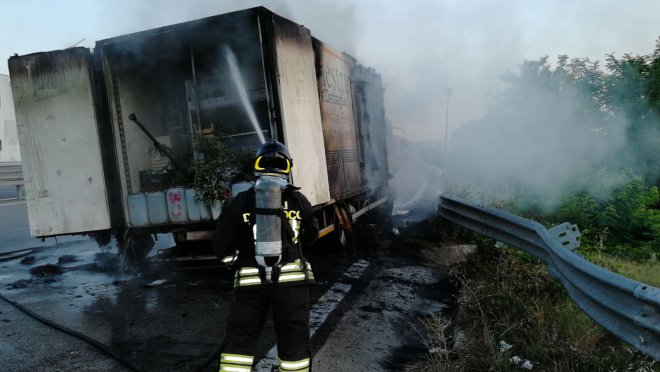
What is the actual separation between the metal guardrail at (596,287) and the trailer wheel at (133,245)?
4494 millimetres

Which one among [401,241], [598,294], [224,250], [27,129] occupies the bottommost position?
[401,241]

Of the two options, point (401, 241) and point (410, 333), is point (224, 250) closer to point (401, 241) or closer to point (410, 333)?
point (410, 333)

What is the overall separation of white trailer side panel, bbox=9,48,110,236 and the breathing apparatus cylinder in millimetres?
3801

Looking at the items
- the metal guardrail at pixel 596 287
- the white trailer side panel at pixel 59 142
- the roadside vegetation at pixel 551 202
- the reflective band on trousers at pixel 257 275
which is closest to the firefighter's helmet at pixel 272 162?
the reflective band on trousers at pixel 257 275

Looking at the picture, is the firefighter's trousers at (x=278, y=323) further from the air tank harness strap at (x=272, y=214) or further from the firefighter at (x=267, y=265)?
the air tank harness strap at (x=272, y=214)

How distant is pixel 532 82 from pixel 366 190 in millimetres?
4313

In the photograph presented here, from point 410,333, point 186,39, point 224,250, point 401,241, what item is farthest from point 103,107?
point 401,241

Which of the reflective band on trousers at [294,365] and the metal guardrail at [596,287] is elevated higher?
the metal guardrail at [596,287]

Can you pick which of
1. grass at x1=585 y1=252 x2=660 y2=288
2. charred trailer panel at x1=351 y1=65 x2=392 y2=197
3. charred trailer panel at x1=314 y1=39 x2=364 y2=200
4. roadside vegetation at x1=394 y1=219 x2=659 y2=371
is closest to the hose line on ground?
roadside vegetation at x1=394 y1=219 x2=659 y2=371

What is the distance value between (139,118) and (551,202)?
21.4 ft

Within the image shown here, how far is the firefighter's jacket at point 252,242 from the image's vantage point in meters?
2.86

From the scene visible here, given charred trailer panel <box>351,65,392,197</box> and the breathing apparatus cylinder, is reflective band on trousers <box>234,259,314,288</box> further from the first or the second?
charred trailer panel <box>351,65,392,197</box>

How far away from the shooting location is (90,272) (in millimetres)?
6848

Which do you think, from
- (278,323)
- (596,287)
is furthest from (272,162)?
(596,287)
